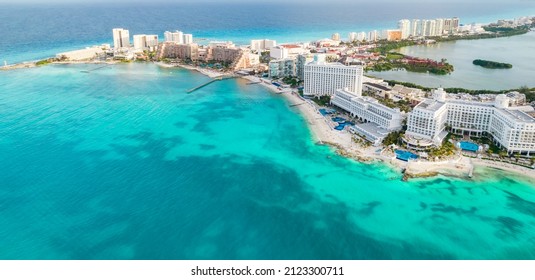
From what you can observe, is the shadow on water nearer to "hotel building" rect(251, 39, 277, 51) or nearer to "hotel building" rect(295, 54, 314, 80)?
"hotel building" rect(295, 54, 314, 80)

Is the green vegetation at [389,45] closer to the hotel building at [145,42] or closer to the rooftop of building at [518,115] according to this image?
the hotel building at [145,42]

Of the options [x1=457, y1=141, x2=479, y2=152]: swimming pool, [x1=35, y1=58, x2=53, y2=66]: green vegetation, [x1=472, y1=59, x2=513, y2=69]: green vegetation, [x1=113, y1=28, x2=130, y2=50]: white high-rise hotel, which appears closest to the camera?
[x1=457, y1=141, x2=479, y2=152]: swimming pool

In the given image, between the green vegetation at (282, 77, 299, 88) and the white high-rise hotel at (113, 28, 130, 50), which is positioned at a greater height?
the white high-rise hotel at (113, 28, 130, 50)

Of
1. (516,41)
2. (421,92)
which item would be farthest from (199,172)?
(516,41)

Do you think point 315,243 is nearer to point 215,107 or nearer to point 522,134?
point 522,134

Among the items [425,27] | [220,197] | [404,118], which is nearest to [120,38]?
[404,118]

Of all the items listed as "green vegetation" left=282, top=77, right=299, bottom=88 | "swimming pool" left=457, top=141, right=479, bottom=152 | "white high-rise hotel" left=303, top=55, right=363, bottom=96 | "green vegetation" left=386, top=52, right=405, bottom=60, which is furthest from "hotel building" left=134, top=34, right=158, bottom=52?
"swimming pool" left=457, top=141, right=479, bottom=152
